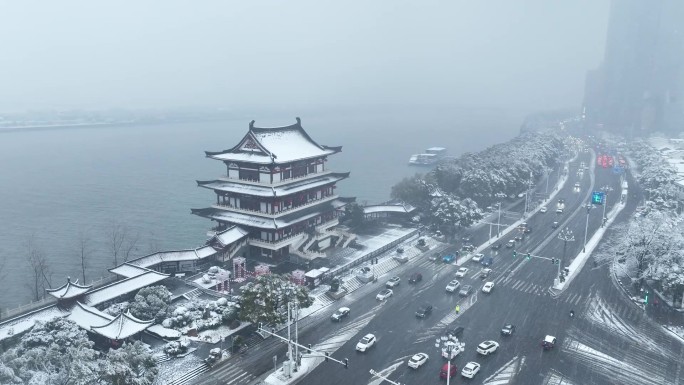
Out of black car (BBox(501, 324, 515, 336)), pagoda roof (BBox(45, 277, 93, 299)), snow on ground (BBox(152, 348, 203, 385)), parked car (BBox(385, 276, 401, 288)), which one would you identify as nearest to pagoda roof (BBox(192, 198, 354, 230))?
parked car (BBox(385, 276, 401, 288))

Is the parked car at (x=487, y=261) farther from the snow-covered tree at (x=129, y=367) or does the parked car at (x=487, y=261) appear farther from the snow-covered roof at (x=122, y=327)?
the snow-covered tree at (x=129, y=367)

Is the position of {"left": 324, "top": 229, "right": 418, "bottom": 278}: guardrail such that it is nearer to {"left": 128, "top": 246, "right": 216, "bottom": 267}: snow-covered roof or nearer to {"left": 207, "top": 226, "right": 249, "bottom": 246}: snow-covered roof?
{"left": 207, "top": 226, "right": 249, "bottom": 246}: snow-covered roof

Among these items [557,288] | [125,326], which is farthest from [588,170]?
[125,326]

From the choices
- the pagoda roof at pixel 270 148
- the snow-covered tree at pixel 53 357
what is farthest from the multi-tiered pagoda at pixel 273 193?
the snow-covered tree at pixel 53 357

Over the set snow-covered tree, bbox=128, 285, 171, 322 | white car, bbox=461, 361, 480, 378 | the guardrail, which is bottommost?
white car, bbox=461, 361, 480, 378

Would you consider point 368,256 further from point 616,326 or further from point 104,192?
point 104,192

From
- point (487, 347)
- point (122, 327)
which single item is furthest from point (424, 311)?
point (122, 327)
